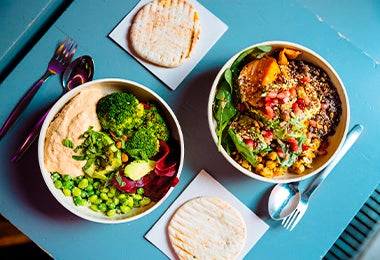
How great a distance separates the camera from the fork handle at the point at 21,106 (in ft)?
7.09

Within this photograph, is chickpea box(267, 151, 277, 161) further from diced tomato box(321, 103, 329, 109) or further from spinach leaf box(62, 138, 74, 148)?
spinach leaf box(62, 138, 74, 148)

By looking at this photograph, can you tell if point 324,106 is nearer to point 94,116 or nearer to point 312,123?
point 312,123

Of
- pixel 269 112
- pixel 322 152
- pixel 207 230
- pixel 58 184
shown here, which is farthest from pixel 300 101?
pixel 58 184

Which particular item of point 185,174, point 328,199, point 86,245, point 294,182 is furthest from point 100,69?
point 328,199

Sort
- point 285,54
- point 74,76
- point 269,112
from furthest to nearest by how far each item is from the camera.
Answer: point 74,76 → point 285,54 → point 269,112

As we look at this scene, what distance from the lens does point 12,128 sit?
2.17m

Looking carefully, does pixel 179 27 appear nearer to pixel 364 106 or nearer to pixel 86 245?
pixel 364 106

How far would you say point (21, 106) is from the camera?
7.11ft

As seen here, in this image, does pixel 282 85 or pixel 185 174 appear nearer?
pixel 282 85

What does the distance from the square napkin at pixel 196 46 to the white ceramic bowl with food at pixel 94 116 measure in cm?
17

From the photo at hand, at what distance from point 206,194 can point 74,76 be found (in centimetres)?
83

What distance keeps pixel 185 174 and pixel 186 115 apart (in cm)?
28

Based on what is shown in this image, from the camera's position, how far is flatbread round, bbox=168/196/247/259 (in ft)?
7.21

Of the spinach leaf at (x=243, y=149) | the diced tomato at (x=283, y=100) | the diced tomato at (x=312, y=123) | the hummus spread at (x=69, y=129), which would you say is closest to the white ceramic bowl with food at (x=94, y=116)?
the hummus spread at (x=69, y=129)
